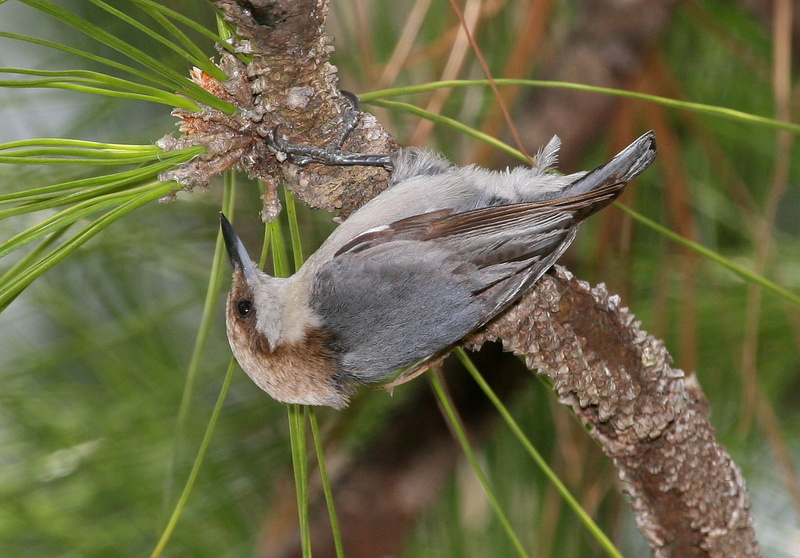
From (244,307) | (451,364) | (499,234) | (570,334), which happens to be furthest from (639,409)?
(451,364)

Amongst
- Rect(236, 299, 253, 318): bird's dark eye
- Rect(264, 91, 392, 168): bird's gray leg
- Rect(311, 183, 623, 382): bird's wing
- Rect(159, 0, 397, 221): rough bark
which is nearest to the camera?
Rect(159, 0, 397, 221): rough bark

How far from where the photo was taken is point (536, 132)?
81.0 inches

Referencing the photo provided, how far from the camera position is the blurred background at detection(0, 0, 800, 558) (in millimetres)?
1497

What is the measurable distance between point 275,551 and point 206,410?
33 cm

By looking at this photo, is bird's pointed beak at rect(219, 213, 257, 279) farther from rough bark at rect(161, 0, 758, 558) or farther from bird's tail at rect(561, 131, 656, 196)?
bird's tail at rect(561, 131, 656, 196)

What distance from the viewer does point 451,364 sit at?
201 centimetres

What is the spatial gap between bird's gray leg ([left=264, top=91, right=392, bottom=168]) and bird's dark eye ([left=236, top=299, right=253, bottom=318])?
433mm

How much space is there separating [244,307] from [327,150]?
0.46 m

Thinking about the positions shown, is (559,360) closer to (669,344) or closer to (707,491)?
(707,491)

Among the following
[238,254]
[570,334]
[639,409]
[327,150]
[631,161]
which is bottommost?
[639,409]

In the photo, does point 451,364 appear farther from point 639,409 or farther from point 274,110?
point 274,110

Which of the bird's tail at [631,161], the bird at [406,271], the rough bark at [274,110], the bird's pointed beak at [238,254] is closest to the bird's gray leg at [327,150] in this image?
the rough bark at [274,110]

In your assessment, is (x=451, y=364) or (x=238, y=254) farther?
(x=451, y=364)

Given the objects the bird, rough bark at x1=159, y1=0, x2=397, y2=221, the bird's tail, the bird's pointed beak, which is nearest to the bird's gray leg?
rough bark at x1=159, y1=0, x2=397, y2=221
